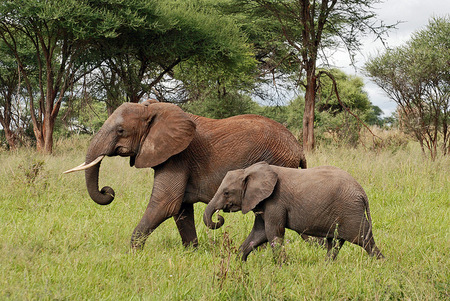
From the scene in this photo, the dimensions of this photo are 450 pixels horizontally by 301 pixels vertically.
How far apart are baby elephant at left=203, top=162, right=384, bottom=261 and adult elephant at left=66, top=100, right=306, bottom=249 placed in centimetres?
64

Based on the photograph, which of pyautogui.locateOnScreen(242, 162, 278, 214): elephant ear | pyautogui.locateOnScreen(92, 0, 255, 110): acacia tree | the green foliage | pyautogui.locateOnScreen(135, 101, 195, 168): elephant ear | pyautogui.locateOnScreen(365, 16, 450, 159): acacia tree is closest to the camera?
pyautogui.locateOnScreen(242, 162, 278, 214): elephant ear

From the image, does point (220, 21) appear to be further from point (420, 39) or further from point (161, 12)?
point (420, 39)

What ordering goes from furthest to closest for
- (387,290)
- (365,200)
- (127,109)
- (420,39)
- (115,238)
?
1. (420,39)
2. (115,238)
3. (127,109)
4. (365,200)
5. (387,290)

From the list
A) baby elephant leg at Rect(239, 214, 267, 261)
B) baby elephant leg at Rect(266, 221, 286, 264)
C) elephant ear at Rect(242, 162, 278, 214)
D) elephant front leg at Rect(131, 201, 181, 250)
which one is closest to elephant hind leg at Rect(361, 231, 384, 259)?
baby elephant leg at Rect(266, 221, 286, 264)

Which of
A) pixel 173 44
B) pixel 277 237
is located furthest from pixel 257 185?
pixel 173 44

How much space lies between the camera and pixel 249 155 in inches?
192

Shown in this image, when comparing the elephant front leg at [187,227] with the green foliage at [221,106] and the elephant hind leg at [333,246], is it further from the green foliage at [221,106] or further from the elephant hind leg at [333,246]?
the green foliage at [221,106]

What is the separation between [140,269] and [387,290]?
79.1 inches

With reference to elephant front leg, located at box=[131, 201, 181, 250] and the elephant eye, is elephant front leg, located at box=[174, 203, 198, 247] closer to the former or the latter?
elephant front leg, located at box=[131, 201, 181, 250]

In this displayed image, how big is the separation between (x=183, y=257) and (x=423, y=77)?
12.7 metres

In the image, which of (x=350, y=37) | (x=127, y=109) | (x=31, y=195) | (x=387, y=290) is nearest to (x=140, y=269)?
(x=127, y=109)

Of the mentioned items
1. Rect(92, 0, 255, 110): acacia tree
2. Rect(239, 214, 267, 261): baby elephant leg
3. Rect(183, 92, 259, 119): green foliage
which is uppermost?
Rect(92, 0, 255, 110): acacia tree

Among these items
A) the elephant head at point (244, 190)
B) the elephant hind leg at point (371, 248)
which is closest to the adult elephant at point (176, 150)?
the elephant head at point (244, 190)

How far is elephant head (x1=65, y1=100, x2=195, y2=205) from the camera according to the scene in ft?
15.6
